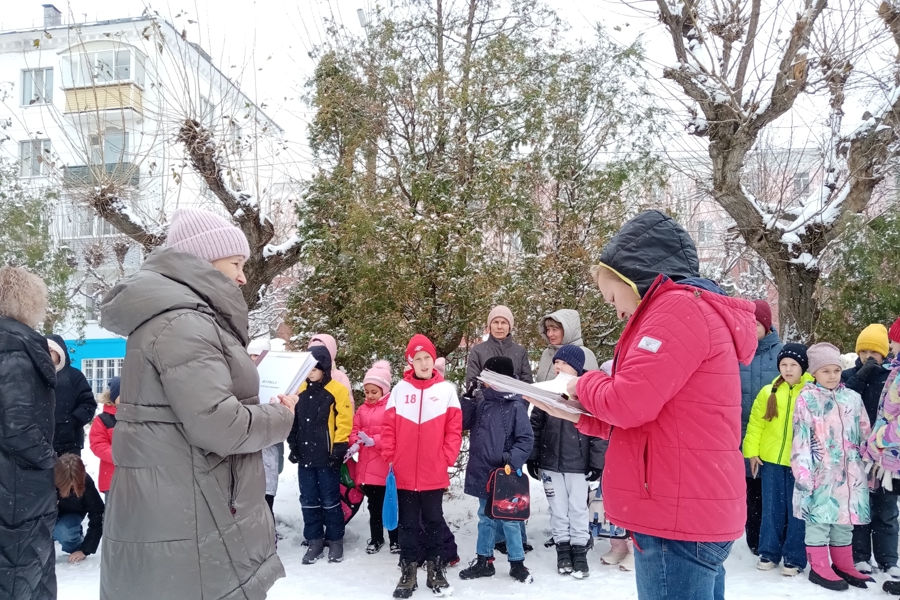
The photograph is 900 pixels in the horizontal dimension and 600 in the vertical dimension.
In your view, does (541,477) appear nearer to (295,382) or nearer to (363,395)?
(363,395)

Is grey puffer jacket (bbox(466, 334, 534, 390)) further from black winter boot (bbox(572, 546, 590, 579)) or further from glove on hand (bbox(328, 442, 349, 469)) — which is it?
black winter boot (bbox(572, 546, 590, 579))

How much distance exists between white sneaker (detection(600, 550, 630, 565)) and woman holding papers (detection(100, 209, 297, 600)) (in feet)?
12.9

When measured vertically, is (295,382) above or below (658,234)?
below

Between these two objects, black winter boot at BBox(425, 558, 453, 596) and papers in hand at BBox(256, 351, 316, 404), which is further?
black winter boot at BBox(425, 558, 453, 596)

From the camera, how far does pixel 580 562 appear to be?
5312mm

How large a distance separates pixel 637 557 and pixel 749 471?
3831 mm

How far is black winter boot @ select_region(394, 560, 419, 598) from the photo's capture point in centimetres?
477

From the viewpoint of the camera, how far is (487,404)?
545 centimetres

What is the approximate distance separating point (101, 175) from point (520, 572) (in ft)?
19.9

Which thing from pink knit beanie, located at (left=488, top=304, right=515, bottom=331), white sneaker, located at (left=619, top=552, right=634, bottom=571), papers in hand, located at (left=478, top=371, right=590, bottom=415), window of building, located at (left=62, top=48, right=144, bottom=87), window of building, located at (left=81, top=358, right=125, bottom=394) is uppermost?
window of building, located at (left=62, top=48, right=144, bottom=87)

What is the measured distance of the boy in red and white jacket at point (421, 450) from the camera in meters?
4.93

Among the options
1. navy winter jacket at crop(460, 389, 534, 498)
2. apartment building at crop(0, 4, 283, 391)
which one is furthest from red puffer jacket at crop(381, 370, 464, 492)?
apartment building at crop(0, 4, 283, 391)

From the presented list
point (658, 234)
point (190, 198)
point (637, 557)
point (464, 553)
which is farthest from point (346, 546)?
point (190, 198)

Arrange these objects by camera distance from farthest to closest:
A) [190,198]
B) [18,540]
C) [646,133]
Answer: [190,198]
[646,133]
[18,540]
